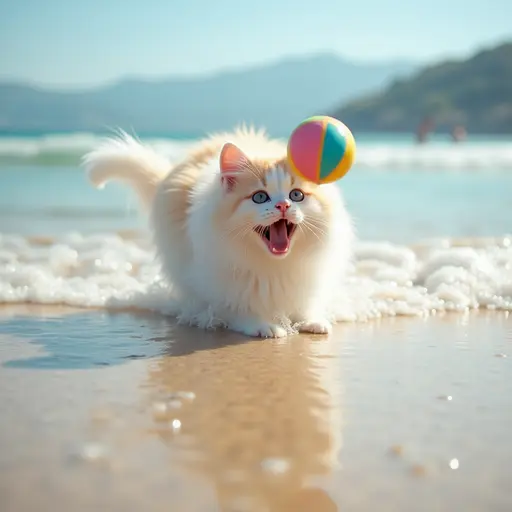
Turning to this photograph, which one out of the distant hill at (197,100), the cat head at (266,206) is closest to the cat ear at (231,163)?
the cat head at (266,206)

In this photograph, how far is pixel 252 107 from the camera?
6122 centimetres

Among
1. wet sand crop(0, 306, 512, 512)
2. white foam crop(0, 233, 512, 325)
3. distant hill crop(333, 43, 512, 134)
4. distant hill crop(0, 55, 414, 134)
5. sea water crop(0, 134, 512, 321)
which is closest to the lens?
wet sand crop(0, 306, 512, 512)

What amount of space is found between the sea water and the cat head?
658 mm

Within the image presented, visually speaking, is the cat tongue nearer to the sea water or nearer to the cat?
the cat

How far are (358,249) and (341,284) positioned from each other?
3.71ft

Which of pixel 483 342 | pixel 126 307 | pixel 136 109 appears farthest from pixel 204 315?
pixel 136 109

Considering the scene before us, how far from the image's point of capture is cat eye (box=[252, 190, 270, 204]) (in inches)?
Result: 127

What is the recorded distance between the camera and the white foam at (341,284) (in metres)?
3.96

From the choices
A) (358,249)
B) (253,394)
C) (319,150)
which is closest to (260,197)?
(319,150)

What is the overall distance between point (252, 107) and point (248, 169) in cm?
5918

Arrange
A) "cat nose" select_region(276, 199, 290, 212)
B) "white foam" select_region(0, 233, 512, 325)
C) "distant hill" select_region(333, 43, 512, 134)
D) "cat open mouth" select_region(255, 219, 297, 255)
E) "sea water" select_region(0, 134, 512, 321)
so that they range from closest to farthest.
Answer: "cat nose" select_region(276, 199, 290, 212), "cat open mouth" select_region(255, 219, 297, 255), "white foam" select_region(0, 233, 512, 325), "sea water" select_region(0, 134, 512, 321), "distant hill" select_region(333, 43, 512, 134)

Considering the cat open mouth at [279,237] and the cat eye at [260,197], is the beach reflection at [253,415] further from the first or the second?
the cat eye at [260,197]

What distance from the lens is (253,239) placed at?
3.28m

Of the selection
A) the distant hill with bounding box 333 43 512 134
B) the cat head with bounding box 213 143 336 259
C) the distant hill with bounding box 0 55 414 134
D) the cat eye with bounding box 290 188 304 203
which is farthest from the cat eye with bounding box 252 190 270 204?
the distant hill with bounding box 333 43 512 134
